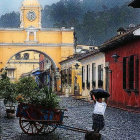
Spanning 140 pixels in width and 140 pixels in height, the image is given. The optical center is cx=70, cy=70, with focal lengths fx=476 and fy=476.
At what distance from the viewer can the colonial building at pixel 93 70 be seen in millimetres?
26837

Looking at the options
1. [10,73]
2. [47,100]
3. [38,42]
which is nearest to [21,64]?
[10,73]

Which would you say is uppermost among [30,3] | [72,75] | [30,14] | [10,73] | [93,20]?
[93,20]

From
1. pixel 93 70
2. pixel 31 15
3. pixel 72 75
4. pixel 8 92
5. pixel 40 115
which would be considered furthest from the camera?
pixel 31 15

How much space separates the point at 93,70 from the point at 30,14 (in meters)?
30.2

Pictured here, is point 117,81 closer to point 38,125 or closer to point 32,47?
point 38,125

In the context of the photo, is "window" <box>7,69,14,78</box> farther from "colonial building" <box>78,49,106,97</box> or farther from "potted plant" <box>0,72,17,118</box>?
"potted plant" <box>0,72,17,118</box>

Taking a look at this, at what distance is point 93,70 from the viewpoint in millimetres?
29703

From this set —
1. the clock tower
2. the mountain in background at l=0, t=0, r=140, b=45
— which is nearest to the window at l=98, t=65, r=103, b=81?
the clock tower

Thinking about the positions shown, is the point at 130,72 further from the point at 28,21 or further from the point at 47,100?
the point at 28,21

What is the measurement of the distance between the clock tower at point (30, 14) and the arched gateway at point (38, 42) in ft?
3.07

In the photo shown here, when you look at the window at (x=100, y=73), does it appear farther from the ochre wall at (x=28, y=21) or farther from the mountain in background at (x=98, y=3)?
the mountain in background at (x=98, y=3)

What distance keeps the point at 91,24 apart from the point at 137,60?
3099 inches

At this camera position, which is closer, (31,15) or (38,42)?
(38,42)

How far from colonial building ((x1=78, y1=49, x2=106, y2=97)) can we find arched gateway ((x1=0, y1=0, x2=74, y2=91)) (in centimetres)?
2064
